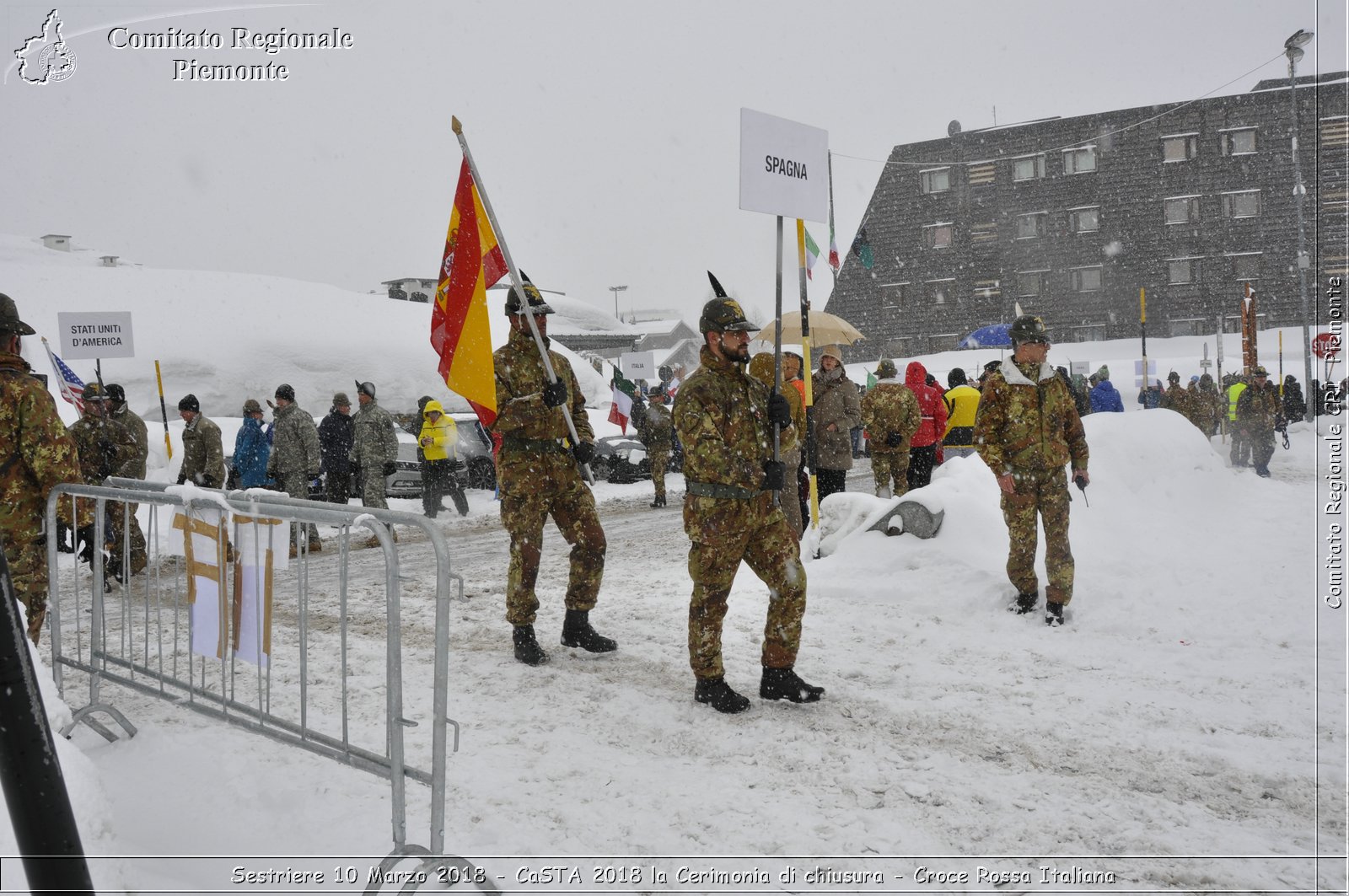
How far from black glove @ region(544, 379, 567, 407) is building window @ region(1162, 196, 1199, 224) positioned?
42801 mm

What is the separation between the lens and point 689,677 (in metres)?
5.21

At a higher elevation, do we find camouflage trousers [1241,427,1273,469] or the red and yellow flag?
the red and yellow flag

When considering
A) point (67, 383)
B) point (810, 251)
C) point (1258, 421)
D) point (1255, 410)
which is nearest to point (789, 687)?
point (810, 251)

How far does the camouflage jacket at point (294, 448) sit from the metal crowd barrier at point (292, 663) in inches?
222

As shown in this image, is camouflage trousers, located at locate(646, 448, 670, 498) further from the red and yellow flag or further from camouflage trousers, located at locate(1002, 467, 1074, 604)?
the red and yellow flag

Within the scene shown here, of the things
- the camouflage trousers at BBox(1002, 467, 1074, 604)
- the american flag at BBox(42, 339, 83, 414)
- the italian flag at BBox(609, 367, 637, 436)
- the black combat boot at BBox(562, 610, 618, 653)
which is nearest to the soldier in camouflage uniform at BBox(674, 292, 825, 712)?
the black combat boot at BBox(562, 610, 618, 653)

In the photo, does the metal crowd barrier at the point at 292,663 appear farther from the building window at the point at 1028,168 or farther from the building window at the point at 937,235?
the building window at the point at 1028,168

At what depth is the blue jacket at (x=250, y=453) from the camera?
38.4 feet

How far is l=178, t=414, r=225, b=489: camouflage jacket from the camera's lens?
35.1 ft

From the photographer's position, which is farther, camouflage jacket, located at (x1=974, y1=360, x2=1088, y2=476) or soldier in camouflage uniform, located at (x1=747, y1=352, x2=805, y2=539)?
soldier in camouflage uniform, located at (x1=747, y1=352, x2=805, y2=539)

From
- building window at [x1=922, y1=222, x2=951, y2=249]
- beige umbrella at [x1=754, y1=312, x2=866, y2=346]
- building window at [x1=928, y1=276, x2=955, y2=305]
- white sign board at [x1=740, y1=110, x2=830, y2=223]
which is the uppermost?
building window at [x1=922, y1=222, x2=951, y2=249]

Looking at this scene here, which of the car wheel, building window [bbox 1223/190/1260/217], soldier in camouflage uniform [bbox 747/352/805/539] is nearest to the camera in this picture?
soldier in camouflage uniform [bbox 747/352/805/539]

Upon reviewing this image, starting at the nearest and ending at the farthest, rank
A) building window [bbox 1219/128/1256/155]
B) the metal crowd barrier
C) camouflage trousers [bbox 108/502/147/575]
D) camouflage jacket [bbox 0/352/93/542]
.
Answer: the metal crowd barrier
camouflage jacket [bbox 0/352/93/542]
camouflage trousers [bbox 108/502/147/575]
building window [bbox 1219/128/1256/155]

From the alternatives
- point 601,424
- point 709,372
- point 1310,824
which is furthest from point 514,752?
point 601,424
